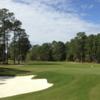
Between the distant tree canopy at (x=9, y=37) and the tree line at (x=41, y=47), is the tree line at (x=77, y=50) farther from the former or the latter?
the distant tree canopy at (x=9, y=37)

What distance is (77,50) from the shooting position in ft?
365

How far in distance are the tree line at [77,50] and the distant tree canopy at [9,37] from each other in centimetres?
2758

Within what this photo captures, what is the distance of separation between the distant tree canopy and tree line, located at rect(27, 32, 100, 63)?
1086 inches

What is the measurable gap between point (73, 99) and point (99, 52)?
95.5 meters

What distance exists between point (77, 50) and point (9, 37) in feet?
120

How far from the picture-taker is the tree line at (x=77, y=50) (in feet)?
360

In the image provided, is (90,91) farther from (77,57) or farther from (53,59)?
(53,59)

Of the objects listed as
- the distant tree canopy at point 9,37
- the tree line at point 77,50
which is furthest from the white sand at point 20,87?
the tree line at point 77,50

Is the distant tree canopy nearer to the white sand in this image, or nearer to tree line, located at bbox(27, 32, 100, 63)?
tree line, located at bbox(27, 32, 100, 63)

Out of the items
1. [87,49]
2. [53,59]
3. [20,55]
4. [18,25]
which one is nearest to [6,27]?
[18,25]

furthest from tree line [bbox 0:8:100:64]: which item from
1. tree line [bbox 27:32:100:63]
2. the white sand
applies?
the white sand

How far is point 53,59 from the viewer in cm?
12562

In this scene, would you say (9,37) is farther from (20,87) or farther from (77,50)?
(20,87)

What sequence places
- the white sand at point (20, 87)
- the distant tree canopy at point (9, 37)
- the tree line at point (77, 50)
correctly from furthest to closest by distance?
1. the tree line at point (77, 50)
2. the distant tree canopy at point (9, 37)
3. the white sand at point (20, 87)
